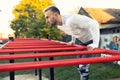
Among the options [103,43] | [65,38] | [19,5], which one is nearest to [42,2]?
[19,5]

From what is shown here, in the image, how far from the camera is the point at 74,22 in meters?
3.54

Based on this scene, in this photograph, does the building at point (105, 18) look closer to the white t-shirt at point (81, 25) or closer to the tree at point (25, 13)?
the tree at point (25, 13)

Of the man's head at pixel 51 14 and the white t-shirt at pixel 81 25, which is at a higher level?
the man's head at pixel 51 14

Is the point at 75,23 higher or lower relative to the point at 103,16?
Result: lower

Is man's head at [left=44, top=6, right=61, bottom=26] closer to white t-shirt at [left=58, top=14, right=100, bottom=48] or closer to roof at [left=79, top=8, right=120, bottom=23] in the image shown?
white t-shirt at [left=58, top=14, right=100, bottom=48]

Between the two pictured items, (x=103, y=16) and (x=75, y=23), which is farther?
(x=103, y=16)

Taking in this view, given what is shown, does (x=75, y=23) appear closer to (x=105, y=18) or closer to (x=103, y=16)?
(x=105, y=18)

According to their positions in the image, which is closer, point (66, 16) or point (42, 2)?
point (66, 16)

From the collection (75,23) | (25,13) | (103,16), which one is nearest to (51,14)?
(75,23)

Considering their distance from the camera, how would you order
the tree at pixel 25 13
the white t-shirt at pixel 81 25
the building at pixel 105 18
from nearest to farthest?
the white t-shirt at pixel 81 25, the building at pixel 105 18, the tree at pixel 25 13

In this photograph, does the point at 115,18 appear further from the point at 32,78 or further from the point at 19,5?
the point at 32,78

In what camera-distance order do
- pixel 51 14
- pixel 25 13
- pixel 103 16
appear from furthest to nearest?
1. pixel 25 13
2. pixel 103 16
3. pixel 51 14

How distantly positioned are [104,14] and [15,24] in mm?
9949

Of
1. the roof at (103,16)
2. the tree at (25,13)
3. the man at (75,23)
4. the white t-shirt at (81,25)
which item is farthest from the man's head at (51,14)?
the roof at (103,16)
